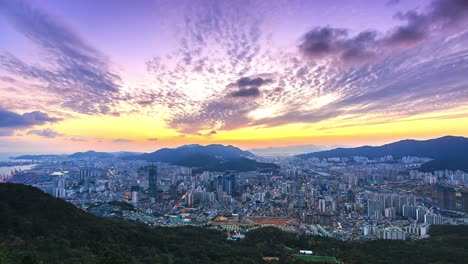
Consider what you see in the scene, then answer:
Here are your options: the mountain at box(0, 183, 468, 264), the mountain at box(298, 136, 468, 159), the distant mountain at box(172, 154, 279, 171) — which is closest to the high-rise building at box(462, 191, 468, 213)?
the mountain at box(0, 183, 468, 264)

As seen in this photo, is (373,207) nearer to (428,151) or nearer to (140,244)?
(140,244)

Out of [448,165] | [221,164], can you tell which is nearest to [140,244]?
[221,164]

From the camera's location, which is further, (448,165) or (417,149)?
(417,149)

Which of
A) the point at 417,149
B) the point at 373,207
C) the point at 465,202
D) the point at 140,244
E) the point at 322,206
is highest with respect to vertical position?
the point at 417,149

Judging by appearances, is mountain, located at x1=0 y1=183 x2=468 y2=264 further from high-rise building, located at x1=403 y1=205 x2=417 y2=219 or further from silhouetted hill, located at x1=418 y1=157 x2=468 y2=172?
silhouetted hill, located at x1=418 y1=157 x2=468 y2=172

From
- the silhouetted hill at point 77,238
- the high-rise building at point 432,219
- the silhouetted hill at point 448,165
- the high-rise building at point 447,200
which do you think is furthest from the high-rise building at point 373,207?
the silhouetted hill at point 448,165

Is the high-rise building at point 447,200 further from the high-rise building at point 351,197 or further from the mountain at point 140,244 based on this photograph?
the mountain at point 140,244
